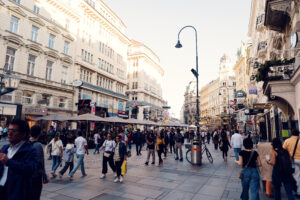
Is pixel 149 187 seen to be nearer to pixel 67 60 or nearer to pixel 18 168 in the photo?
pixel 18 168

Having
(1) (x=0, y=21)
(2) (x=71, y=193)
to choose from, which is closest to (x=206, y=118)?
(1) (x=0, y=21)

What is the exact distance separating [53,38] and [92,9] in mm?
10558

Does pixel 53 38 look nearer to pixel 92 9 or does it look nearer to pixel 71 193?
pixel 92 9

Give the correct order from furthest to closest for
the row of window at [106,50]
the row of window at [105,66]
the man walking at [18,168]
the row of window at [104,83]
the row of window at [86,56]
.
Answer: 1. the row of window at [106,50]
2. the row of window at [105,66]
3. the row of window at [104,83]
4. the row of window at [86,56]
5. the man walking at [18,168]

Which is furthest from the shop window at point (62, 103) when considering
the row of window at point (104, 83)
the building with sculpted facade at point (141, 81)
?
the building with sculpted facade at point (141, 81)

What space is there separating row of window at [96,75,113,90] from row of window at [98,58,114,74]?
1.92 metres

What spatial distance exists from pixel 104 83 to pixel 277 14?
3289cm

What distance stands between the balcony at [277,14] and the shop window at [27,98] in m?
25.4

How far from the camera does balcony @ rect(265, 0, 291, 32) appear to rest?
1003cm

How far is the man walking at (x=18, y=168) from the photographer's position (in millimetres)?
2455

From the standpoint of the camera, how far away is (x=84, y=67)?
1314 inches

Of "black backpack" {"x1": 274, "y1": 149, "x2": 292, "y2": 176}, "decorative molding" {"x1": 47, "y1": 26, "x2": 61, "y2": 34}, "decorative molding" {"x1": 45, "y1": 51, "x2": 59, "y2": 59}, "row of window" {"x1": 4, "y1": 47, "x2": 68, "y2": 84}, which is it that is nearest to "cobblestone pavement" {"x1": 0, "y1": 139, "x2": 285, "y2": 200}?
"black backpack" {"x1": 274, "y1": 149, "x2": 292, "y2": 176}

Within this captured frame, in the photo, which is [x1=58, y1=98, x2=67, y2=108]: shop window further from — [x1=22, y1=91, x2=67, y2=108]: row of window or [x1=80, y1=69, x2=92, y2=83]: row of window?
[x1=80, y1=69, x2=92, y2=83]: row of window

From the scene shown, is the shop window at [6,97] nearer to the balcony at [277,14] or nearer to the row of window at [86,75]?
the row of window at [86,75]
